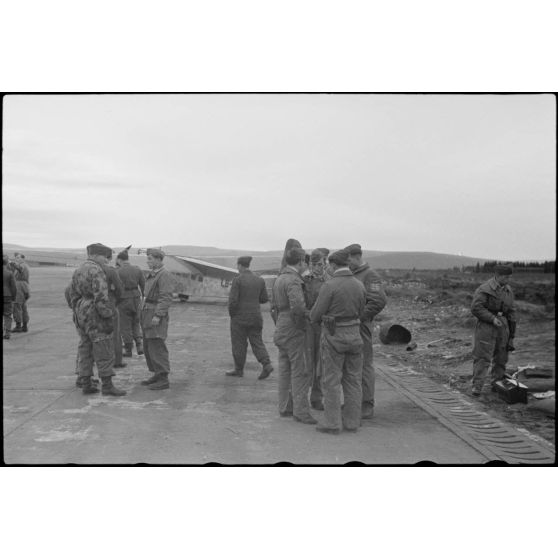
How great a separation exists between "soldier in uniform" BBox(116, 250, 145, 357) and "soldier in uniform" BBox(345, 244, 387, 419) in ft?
13.9

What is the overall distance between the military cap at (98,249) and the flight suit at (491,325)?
15.5 ft

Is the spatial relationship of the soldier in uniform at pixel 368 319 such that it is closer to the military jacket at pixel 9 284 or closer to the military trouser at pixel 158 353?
the military trouser at pixel 158 353

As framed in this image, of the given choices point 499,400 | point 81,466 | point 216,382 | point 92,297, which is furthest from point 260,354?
point 81,466

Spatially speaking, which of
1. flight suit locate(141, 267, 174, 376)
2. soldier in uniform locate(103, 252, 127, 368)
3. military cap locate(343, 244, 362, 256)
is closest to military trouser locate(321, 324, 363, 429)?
military cap locate(343, 244, 362, 256)

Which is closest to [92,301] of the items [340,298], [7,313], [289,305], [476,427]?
[289,305]

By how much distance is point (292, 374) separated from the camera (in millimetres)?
6000

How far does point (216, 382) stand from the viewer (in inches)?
304

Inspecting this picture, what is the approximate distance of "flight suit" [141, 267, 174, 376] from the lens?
721 centimetres

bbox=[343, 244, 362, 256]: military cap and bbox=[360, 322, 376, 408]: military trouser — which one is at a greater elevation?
bbox=[343, 244, 362, 256]: military cap

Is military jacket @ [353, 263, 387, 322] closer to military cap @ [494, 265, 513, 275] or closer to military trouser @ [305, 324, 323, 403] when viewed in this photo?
military trouser @ [305, 324, 323, 403]

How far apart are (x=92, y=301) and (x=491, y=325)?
504 cm

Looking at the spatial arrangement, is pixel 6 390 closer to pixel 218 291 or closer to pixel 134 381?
pixel 134 381

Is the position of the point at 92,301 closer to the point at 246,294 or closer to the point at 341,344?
the point at 246,294

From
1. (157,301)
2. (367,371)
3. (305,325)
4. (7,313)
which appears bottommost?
(367,371)
